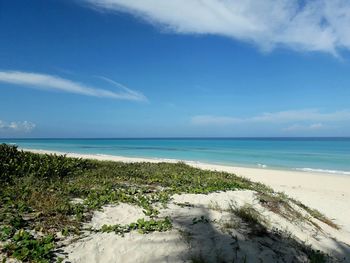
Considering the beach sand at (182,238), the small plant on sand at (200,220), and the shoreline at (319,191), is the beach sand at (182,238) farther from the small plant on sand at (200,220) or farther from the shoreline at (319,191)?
the shoreline at (319,191)

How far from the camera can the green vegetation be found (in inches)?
248

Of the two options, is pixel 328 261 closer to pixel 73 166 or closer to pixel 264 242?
pixel 264 242

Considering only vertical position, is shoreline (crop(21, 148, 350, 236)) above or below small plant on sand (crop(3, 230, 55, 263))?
below

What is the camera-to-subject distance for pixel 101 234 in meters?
6.83

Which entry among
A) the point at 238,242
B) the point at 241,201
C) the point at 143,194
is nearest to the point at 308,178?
the point at 241,201

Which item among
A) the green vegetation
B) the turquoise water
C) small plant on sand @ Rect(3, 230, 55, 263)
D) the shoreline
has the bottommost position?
the shoreline

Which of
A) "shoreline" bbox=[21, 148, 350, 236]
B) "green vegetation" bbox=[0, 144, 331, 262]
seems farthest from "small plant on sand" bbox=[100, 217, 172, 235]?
"shoreline" bbox=[21, 148, 350, 236]

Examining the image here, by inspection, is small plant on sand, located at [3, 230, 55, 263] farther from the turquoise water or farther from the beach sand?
the turquoise water

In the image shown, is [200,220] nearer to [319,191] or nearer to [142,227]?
[142,227]

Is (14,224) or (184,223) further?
(184,223)

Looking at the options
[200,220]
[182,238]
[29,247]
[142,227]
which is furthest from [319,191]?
[29,247]

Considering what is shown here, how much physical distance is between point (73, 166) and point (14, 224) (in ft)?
22.9

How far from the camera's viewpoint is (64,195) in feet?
29.3

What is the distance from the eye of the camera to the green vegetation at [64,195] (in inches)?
248
